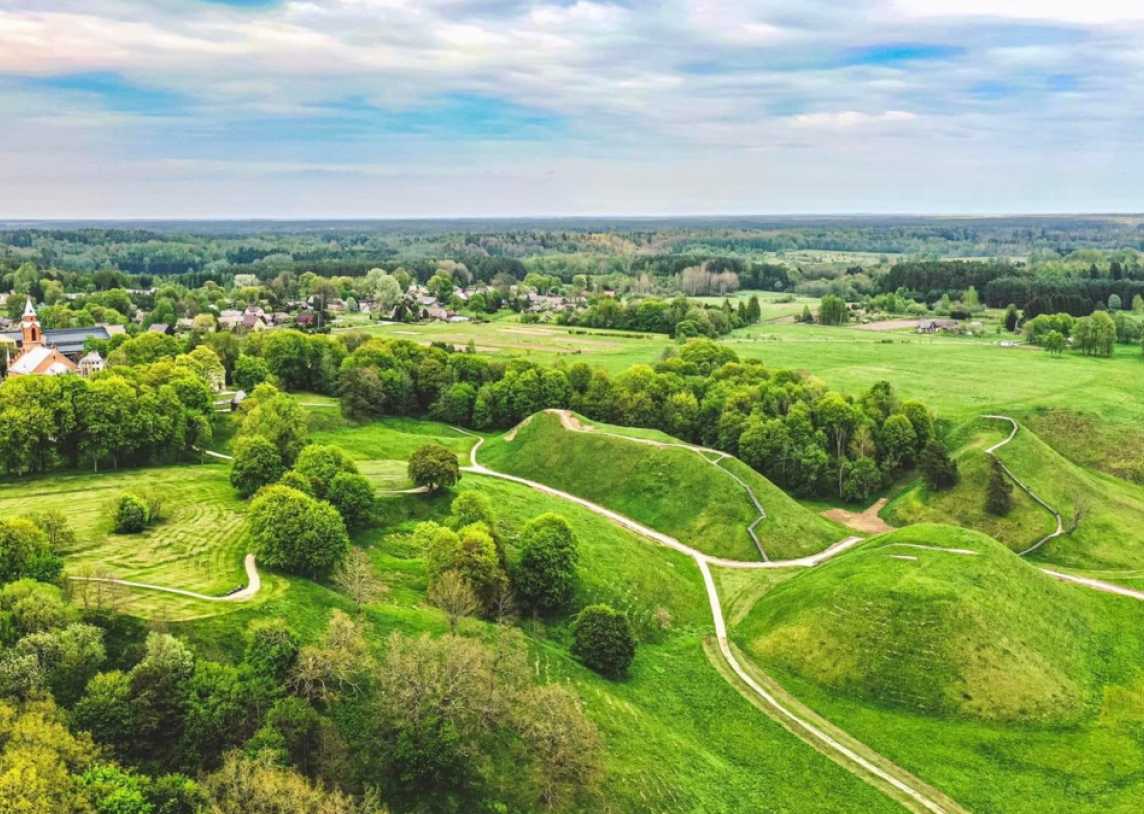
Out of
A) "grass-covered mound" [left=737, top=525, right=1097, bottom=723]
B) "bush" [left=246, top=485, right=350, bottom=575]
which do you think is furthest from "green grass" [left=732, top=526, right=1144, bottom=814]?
"bush" [left=246, top=485, right=350, bottom=575]

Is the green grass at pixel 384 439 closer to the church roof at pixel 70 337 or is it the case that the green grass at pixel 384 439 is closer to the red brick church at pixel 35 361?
the red brick church at pixel 35 361

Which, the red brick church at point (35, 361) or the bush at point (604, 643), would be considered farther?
the red brick church at point (35, 361)

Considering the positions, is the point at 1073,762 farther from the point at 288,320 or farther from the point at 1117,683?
the point at 288,320

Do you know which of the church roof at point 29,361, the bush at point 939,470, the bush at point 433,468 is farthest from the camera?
the church roof at point 29,361

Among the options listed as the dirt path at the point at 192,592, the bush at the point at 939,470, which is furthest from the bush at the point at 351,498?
the bush at the point at 939,470

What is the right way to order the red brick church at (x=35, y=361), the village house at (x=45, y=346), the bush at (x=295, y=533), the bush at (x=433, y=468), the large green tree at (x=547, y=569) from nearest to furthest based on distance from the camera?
the bush at (x=295, y=533)
the large green tree at (x=547, y=569)
the bush at (x=433, y=468)
the red brick church at (x=35, y=361)
the village house at (x=45, y=346)

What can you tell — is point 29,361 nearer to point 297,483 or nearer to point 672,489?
point 297,483
